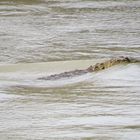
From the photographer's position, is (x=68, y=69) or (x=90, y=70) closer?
(x=90, y=70)

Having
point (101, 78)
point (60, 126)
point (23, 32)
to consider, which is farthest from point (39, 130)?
point (23, 32)

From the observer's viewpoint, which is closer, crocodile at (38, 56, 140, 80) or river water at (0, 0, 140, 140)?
river water at (0, 0, 140, 140)

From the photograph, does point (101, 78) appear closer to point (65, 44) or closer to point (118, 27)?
point (65, 44)

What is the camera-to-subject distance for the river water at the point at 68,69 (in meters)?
6.21

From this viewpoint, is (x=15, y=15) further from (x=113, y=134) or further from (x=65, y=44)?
(x=113, y=134)

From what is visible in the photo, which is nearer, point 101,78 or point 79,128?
point 79,128

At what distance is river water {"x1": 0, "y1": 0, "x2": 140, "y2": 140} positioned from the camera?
245 inches

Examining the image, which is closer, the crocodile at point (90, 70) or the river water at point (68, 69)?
the river water at point (68, 69)

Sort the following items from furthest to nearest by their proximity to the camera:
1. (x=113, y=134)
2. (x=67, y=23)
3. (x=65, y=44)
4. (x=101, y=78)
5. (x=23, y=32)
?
(x=67, y=23)
(x=23, y=32)
(x=65, y=44)
(x=101, y=78)
(x=113, y=134)

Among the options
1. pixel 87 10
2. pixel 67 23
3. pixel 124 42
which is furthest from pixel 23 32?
pixel 87 10

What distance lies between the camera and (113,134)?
5855mm

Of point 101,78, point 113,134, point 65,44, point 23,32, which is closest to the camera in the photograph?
point 113,134

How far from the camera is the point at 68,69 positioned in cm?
977

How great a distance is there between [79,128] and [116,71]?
10.1 feet
